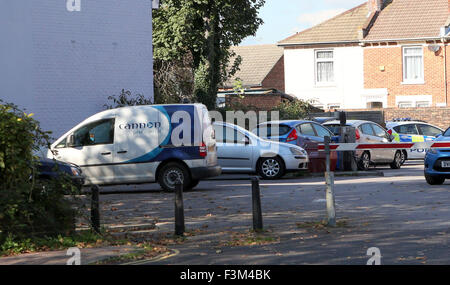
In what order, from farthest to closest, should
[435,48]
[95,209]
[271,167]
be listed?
[435,48] < [271,167] < [95,209]

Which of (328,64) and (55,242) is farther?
(328,64)

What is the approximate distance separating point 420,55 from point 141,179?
101ft

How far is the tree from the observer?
3728 centimetres

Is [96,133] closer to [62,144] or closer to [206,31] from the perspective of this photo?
[62,144]

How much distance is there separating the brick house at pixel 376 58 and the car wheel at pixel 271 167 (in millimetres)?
25526

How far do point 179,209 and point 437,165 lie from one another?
895 centimetres

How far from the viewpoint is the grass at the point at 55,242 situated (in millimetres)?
10102

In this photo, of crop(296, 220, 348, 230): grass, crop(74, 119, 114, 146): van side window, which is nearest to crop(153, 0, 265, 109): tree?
crop(74, 119, 114, 146): van side window

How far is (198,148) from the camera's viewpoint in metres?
18.2

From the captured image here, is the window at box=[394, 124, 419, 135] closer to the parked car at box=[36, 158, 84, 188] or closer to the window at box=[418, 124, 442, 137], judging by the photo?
the window at box=[418, 124, 442, 137]

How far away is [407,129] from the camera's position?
1265 inches

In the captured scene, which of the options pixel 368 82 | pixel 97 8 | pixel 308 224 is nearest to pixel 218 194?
pixel 308 224

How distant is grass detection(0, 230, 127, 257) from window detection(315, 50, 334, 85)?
3803cm

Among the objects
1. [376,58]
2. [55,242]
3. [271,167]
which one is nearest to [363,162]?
[271,167]
